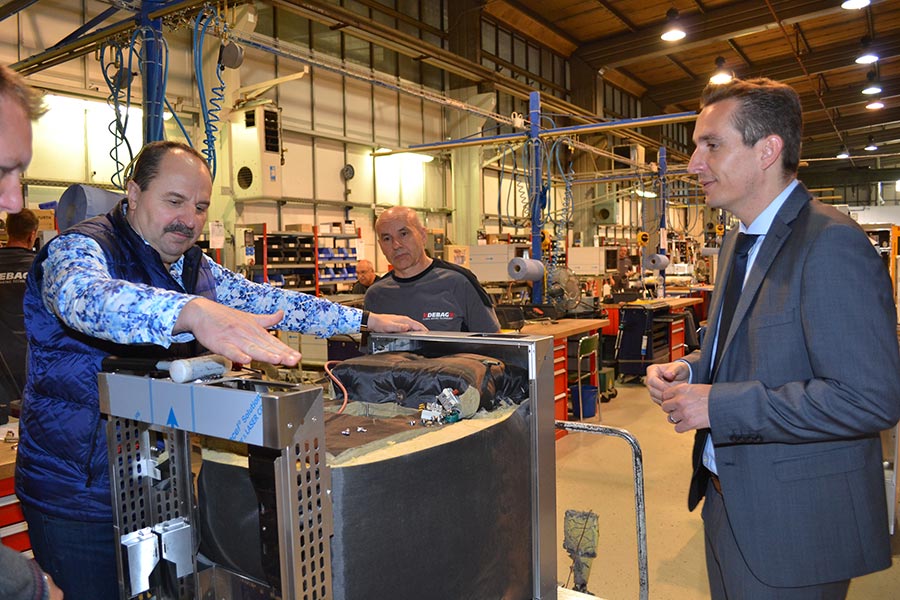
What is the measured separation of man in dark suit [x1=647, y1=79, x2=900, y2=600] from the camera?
3.59ft

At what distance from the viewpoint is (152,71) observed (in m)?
3.23

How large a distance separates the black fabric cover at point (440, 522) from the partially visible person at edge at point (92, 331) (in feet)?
0.99

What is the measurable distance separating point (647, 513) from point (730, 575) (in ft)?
7.46

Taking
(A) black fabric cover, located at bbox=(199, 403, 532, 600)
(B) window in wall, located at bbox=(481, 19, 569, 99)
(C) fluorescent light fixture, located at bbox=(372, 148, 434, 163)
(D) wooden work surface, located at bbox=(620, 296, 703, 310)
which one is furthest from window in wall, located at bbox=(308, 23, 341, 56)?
(A) black fabric cover, located at bbox=(199, 403, 532, 600)

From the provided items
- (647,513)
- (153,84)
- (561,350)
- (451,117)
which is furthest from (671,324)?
(153,84)

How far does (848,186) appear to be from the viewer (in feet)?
63.4

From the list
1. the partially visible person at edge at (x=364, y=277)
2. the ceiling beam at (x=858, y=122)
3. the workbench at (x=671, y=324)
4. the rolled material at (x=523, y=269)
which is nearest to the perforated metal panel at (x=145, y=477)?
the rolled material at (x=523, y=269)

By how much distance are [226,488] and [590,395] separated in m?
4.77

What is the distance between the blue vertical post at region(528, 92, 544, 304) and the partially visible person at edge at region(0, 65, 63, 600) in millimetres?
5000

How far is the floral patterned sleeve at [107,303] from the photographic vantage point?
918mm

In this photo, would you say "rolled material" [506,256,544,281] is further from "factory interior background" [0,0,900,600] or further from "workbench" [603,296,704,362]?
"workbench" [603,296,704,362]

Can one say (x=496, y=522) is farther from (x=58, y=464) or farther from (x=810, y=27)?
(x=810, y=27)

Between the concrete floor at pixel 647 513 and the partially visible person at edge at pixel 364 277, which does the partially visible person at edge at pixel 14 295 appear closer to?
the concrete floor at pixel 647 513

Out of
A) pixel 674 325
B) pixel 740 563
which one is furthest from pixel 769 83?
pixel 674 325
